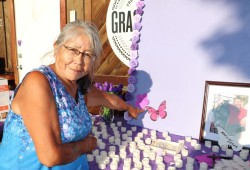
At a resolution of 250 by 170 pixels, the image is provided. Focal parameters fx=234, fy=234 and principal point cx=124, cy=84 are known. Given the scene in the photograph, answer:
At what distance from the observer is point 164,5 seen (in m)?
1.56

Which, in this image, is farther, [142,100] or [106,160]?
[142,100]

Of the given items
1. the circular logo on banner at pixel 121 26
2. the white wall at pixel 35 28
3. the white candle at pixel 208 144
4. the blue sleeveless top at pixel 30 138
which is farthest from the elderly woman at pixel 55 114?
the white wall at pixel 35 28

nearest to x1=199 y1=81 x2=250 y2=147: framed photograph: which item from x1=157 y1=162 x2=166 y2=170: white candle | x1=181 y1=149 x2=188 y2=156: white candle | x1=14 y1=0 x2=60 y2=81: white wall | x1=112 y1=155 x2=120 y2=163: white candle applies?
x1=181 y1=149 x2=188 y2=156: white candle

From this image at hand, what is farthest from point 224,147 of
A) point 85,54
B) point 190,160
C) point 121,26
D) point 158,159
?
point 121,26

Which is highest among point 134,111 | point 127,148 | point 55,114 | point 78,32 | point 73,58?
point 78,32

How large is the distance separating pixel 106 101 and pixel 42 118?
0.84 metres

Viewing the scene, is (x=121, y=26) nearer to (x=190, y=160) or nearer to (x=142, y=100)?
(x=142, y=100)

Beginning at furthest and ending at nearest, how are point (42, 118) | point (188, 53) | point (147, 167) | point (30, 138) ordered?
point (188, 53) < point (147, 167) < point (30, 138) < point (42, 118)

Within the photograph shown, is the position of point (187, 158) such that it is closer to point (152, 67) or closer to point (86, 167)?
point (86, 167)

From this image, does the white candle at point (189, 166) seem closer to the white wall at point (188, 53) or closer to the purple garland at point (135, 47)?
the white wall at point (188, 53)

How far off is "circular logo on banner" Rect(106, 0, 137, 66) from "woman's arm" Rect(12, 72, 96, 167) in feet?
4.21

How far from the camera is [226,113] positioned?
140 cm

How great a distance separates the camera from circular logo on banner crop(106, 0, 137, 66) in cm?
204

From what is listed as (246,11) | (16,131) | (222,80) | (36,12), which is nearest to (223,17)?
(246,11)
